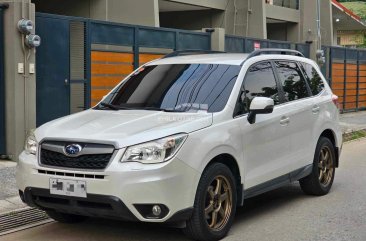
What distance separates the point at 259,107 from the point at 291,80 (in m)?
1.54

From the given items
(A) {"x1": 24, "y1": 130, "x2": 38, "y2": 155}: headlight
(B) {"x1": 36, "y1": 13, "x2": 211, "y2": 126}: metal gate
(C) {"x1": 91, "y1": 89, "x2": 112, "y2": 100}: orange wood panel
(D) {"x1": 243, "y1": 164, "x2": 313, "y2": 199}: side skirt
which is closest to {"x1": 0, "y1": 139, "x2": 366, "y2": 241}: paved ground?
(D) {"x1": 243, "y1": 164, "x2": 313, "y2": 199}: side skirt

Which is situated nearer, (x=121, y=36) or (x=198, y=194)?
(x=198, y=194)

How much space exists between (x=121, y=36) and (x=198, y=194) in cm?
704

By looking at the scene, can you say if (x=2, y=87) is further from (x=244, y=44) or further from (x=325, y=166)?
(x=244, y=44)

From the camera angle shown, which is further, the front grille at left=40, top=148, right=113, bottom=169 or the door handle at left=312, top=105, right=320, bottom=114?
the door handle at left=312, top=105, right=320, bottom=114

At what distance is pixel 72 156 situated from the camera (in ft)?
16.6

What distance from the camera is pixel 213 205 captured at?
18.0 ft

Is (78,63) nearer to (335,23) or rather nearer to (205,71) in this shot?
(205,71)

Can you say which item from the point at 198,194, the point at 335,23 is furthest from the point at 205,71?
the point at 335,23

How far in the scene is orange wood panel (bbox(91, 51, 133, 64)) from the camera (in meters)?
11.1

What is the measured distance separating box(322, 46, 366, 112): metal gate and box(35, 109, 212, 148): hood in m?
15.1

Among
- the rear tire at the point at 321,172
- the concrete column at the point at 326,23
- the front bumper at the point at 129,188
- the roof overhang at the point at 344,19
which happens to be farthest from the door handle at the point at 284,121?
the roof overhang at the point at 344,19

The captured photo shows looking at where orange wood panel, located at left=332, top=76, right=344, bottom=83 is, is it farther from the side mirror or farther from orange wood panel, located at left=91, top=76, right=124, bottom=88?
the side mirror

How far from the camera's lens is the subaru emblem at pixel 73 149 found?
5.03 metres
